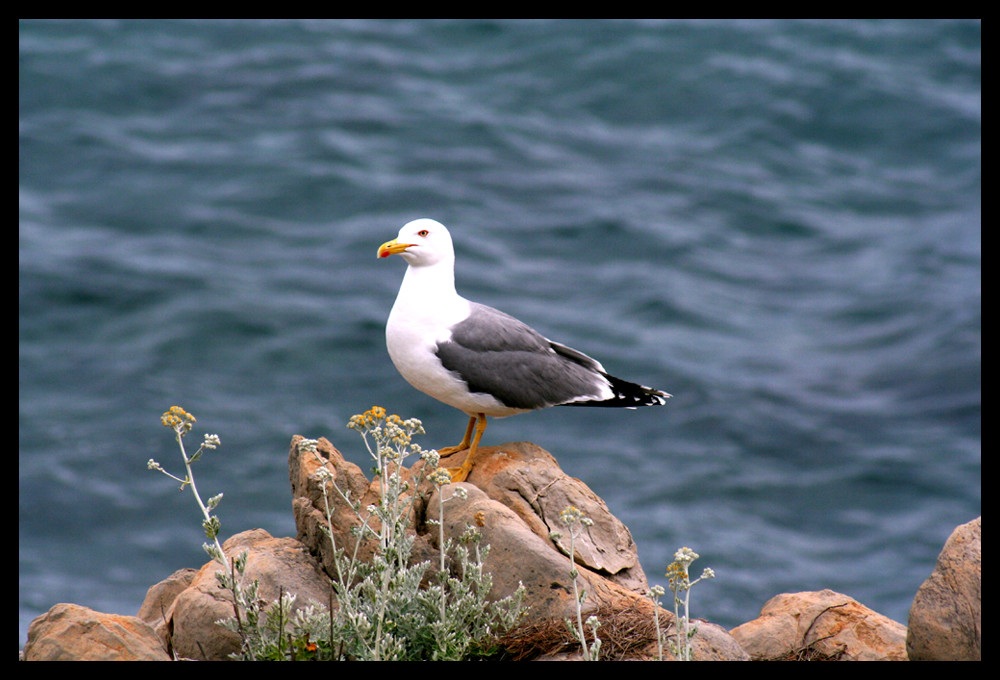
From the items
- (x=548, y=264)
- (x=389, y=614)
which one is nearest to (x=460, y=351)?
(x=389, y=614)

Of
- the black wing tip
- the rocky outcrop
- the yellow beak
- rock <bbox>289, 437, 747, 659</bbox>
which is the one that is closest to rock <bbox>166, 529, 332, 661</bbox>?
the rocky outcrop

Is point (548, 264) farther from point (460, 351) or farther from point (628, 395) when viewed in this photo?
point (460, 351)

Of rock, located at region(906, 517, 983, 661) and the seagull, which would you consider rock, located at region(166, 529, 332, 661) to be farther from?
rock, located at region(906, 517, 983, 661)

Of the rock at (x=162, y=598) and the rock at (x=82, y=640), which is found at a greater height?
the rock at (x=162, y=598)

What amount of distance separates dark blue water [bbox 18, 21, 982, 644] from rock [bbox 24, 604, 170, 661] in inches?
344

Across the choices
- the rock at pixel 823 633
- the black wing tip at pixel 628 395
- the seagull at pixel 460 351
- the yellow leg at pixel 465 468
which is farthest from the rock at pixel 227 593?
the rock at pixel 823 633

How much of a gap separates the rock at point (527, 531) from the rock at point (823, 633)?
1042mm

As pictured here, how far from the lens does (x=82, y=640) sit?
6254 millimetres

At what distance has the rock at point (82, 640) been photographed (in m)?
6.20

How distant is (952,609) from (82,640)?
5.38 metres

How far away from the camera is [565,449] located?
17594 mm

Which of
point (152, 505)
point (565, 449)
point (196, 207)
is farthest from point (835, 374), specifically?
point (196, 207)

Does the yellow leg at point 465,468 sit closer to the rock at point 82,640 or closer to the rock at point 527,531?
the rock at point 527,531

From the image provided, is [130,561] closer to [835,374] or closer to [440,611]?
[440,611]
